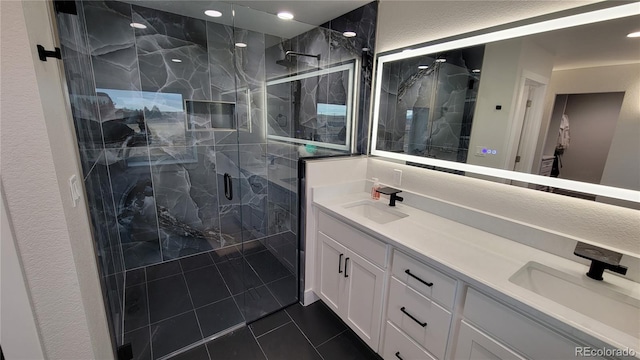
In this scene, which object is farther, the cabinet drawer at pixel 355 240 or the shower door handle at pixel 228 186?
the shower door handle at pixel 228 186

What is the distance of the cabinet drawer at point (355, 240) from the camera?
1484 mm

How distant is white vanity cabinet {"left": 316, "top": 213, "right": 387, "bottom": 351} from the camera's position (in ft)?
5.03

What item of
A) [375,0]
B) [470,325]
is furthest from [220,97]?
[470,325]

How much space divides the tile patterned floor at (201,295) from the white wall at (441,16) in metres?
1.90

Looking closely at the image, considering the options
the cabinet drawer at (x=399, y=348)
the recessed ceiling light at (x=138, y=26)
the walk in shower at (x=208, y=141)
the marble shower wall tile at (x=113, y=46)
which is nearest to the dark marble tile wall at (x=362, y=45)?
the walk in shower at (x=208, y=141)

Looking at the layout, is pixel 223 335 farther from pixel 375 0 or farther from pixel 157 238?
pixel 375 0

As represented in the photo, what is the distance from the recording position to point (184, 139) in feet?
8.45

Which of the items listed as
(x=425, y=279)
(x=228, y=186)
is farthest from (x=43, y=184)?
(x=228, y=186)

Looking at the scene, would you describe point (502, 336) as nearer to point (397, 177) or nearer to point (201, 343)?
point (397, 177)

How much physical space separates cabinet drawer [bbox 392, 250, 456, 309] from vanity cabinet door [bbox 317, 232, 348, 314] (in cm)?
44

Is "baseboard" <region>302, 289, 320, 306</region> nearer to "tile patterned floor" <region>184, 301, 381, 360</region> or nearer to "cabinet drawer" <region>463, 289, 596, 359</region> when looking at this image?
"tile patterned floor" <region>184, 301, 381, 360</region>

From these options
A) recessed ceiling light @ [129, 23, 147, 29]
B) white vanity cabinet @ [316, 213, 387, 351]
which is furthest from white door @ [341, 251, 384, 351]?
recessed ceiling light @ [129, 23, 147, 29]

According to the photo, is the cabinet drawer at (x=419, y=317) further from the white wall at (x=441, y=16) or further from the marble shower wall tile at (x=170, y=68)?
the marble shower wall tile at (x=170, y=68)

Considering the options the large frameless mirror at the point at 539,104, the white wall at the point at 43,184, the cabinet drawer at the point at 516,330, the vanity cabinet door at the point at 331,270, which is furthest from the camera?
the vanity cabinet door at the point at 331,270
